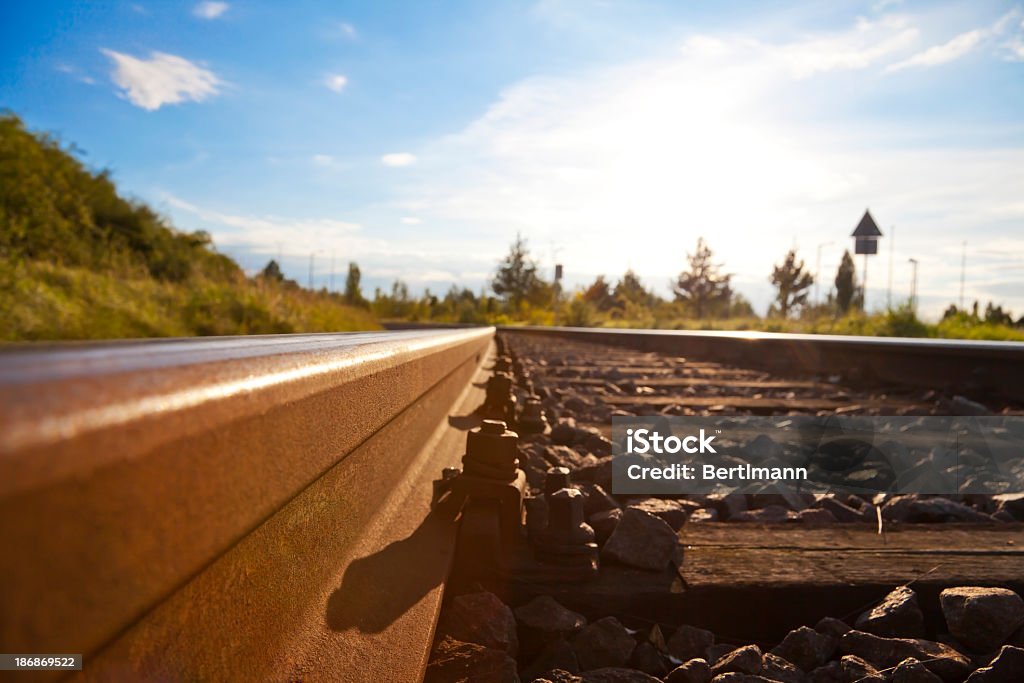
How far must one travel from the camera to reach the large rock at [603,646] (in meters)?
1.52

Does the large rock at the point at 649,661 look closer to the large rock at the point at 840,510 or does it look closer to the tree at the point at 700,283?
the large rock at the point at 840,510

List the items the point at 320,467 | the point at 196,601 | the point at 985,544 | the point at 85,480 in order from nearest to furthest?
the point at 85,480
the point at 196,601
the point at 320,467
the point at 985,544

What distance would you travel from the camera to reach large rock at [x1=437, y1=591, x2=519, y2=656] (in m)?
1.39

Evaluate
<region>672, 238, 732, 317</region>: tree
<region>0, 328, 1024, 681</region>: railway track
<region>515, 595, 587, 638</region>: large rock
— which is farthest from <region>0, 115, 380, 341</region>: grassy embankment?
<region>672, 238, 732, 317</region>: tree

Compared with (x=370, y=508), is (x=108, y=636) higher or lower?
higher

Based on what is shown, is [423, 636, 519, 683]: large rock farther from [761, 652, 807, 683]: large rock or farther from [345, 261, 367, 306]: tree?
[345, 261, 367, 306]: tree

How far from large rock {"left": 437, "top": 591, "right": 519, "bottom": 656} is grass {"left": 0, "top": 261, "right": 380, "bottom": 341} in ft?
23.9

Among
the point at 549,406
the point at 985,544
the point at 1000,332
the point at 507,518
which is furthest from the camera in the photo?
the point at 1000,332

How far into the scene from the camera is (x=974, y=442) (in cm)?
384

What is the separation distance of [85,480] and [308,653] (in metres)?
0.63

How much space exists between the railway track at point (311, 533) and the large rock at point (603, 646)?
0.10m

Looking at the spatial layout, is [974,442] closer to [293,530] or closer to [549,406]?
[549,406]

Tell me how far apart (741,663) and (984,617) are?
0.61 meters

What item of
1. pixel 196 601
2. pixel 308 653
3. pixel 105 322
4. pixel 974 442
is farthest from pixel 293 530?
pixel 105 322
